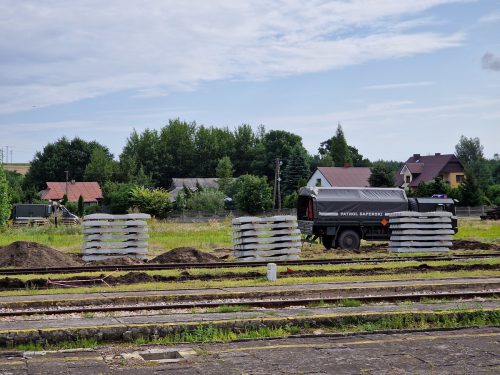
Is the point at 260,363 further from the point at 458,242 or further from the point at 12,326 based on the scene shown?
the point at 458,242

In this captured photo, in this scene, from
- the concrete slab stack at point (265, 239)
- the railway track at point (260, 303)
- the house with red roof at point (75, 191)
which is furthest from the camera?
the house with red roof at point (75, 191)

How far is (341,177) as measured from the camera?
98.5m

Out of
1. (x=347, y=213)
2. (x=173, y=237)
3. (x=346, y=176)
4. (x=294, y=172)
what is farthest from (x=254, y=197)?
(x=347, y=213)

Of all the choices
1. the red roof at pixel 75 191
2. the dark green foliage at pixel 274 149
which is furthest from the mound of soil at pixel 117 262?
the dark green foliage at pixel 274 149

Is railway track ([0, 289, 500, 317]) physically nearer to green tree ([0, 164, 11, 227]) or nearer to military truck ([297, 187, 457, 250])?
military truck ([297, 187, 457, 250])

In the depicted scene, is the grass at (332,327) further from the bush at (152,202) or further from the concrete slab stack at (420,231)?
the bush at (152,202)

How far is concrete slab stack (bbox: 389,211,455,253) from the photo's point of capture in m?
28.2

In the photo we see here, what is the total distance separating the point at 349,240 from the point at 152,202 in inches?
1494

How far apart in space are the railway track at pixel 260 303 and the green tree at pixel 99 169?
108432mm

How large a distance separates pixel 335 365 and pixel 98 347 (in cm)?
346

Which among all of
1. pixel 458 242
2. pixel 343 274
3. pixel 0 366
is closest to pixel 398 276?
pixel 343 274

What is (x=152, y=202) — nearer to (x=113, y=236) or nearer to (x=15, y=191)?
(x=15, y=191)

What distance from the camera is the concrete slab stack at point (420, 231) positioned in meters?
28.2

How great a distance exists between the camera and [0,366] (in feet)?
28.2
